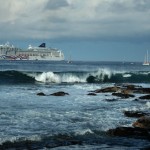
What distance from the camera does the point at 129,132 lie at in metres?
18.4

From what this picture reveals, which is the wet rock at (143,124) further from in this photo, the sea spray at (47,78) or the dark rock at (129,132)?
the sea spray at (47,78)

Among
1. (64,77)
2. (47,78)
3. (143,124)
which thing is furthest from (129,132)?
(64,77)

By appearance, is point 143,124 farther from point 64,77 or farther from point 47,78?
point 64,77

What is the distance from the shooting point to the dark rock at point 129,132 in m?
18.2

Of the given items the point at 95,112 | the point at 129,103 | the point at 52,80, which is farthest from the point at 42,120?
the point at 52,80

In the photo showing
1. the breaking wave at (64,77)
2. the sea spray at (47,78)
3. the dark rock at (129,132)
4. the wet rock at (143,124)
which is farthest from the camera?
the sea spray at (47,78)

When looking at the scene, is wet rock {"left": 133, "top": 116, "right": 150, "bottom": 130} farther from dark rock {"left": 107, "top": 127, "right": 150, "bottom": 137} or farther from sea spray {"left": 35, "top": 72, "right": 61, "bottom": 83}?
sea spray {"left": 35, "top": 72, "right": 61, "bottom": 83}

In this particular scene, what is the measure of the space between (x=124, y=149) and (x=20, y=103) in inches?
626

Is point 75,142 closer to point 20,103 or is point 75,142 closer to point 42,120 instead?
point 42,120

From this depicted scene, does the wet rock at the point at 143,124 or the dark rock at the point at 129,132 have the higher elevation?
the wet rock at the point at 143,124

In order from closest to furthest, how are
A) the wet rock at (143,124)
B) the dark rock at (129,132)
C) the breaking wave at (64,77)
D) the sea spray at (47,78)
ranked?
the dark rock at (129,132), the wet rock at (143,124), the breaking wave at (64,77), the sea spray at (47,78)

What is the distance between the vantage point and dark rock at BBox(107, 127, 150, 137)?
18.2 metres

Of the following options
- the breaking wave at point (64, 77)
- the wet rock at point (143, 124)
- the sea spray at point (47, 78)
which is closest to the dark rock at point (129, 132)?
the wet rock at point (143, 124)

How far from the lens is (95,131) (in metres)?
19.2
